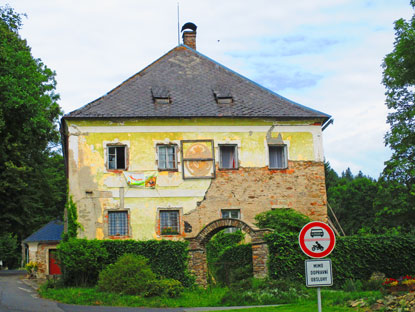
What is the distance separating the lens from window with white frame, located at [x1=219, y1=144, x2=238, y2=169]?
2797 centimetres

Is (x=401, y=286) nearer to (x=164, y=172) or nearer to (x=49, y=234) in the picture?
(x=164, y=172)

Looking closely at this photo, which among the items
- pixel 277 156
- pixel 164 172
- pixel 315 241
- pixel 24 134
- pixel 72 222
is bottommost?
pixel 315 241

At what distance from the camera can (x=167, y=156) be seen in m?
27.6

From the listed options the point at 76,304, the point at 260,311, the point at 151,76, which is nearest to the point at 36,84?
the point at 151,76

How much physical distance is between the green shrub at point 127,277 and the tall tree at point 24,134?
12711 mm

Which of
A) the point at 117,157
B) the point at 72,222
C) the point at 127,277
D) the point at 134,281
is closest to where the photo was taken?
the point at 134,281

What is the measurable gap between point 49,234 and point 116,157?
43.0 ft

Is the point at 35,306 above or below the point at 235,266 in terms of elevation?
below

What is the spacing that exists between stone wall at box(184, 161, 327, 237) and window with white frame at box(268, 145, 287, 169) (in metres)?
0.35

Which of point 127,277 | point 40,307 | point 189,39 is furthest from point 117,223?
point 189,39

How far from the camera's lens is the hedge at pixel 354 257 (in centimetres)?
2234

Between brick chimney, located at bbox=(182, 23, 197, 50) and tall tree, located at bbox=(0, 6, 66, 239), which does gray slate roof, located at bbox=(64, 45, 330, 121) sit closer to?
brick chimney, located at bbox=(182, 23, 197, 50)

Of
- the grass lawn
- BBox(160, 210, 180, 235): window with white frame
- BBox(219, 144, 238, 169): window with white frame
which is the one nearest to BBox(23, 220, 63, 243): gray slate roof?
BBox(160, 210, 180, 235): window with white frame

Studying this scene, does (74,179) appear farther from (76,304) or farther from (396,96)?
(396,96)
